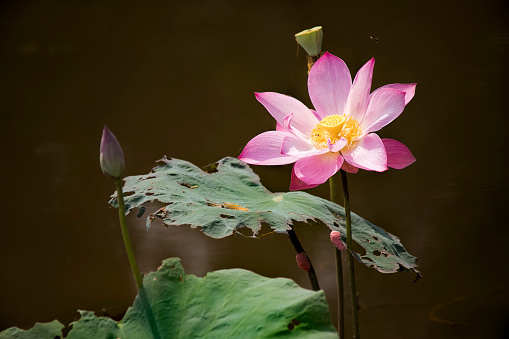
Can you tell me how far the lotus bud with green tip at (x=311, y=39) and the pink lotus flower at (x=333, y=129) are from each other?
0.04 meters

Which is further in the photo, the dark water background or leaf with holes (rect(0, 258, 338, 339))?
the dark water background

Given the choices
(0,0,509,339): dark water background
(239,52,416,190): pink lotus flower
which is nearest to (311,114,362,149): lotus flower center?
(239,52,416,190): pink lotus flower

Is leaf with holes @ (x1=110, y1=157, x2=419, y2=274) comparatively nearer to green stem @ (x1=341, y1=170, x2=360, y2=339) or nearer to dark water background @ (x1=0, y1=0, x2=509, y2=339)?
green stem @ (x1=341, y1=170, x2=360, y2=339)

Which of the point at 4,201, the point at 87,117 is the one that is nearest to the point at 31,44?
the point at 87,117

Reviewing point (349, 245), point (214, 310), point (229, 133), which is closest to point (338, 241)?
point (349, 245)

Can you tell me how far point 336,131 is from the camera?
51cm

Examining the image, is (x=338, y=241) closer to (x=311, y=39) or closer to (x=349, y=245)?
(x=349, y=245)

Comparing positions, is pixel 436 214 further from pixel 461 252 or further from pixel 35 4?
pixel 35 4

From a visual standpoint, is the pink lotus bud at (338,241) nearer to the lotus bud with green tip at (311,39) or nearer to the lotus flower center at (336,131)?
the lotus flower center at (336,131)

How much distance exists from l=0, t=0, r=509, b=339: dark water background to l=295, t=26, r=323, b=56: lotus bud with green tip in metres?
0.67

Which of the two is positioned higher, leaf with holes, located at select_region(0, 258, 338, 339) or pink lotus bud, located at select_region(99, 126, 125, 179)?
pink lotus bud, located at select_region(99, 126, 125, 179)

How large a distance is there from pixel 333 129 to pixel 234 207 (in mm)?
134

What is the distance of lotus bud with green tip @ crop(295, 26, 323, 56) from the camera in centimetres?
53

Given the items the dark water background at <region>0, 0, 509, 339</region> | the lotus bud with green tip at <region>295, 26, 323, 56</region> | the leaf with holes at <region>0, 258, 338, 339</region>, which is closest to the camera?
the leaf with holes at <region>0, 258, 338, 339</region>
